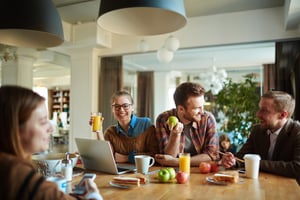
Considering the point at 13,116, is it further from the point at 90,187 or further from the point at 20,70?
the point at 20,70

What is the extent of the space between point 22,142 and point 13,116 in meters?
0.10

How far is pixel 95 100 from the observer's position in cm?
517

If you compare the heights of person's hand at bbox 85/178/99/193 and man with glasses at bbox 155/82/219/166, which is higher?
man with glasses at bbox 155/82/219/166

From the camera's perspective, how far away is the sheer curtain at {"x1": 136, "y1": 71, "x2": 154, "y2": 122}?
8477 mm

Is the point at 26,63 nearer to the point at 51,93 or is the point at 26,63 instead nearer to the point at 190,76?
the point at 190,76

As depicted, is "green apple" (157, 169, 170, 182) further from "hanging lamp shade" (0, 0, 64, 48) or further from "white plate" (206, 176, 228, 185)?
"hanging lamp shade" (0, 0, 64, 48)

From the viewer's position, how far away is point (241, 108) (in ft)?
15.1

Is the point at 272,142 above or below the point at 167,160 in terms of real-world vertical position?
above

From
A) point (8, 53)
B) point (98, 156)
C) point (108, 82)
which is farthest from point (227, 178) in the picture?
point (8, 53)

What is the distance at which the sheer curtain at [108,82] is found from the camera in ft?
16.9

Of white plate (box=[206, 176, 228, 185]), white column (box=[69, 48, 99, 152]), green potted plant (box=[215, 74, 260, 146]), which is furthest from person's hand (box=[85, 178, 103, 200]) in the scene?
white column (box=[69, 48, 99, 152])

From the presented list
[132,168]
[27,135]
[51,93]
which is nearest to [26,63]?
[132,168]

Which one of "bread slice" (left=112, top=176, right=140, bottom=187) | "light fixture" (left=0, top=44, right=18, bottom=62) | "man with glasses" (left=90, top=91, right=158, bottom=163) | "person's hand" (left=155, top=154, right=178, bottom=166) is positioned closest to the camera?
"bread slice" (left=112, top=176, right=140, bottom=187)

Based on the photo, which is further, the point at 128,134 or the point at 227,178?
the point at 128,134
